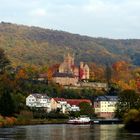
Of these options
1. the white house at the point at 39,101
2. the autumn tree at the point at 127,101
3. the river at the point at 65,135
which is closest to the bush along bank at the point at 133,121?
the river at the point at 65,135

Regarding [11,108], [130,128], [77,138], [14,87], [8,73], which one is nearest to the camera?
[77,138]

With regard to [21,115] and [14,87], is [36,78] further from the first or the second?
[21,115]

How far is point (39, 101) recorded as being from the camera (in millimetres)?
161750

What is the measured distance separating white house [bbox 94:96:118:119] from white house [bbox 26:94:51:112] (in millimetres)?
17566

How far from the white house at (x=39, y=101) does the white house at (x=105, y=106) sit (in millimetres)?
17566

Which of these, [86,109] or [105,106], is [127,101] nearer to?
[86,109]

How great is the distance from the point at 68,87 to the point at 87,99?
634 inches

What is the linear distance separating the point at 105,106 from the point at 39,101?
26.3 meters

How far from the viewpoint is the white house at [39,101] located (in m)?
158

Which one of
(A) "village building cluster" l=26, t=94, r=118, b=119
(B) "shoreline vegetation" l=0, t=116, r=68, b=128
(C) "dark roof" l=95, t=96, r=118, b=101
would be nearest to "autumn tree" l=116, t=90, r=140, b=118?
(B) "shoreline vegetation" l=0, t=116, r=68, b=128

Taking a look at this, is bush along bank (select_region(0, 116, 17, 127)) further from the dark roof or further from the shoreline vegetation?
the dark roof

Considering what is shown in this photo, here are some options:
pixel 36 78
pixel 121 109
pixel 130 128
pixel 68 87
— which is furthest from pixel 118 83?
pixel 130 128

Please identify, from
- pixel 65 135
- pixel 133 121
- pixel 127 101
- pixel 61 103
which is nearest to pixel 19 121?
pixel 127 101

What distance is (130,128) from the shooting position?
87.1 metres
